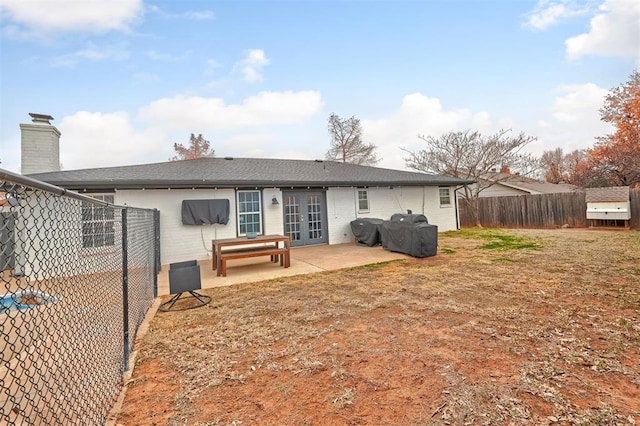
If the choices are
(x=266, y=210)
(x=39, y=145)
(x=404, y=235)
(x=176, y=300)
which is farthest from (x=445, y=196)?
(x=39, y=145)

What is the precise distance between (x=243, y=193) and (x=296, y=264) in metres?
3.36

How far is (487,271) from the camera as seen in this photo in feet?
20.2

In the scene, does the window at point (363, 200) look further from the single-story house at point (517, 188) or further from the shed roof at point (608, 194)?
the single-story house at point (517, 188)

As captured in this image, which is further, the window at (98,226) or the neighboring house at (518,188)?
the neighboring house at (518,188)

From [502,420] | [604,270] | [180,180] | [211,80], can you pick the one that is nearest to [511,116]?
[604,270]

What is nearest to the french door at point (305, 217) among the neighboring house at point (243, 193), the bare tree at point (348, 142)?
the neighboring house at point (243, 193)

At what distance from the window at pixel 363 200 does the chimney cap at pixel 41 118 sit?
9736 millimetres

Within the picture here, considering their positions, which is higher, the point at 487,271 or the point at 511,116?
the point at 511,116

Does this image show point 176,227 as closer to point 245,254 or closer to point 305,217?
point 245,254

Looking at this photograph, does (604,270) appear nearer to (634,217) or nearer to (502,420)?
(502,420)

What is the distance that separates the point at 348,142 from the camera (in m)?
23.9

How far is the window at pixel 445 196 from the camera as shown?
538 inches

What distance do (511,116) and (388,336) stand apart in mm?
18797

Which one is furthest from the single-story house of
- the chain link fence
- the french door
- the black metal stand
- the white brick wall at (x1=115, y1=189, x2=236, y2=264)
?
the chain link fence
